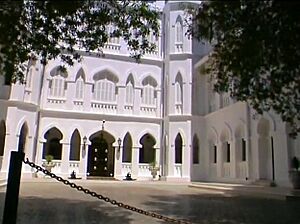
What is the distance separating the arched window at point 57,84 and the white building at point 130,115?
73 millimetres

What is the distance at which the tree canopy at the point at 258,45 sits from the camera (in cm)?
487

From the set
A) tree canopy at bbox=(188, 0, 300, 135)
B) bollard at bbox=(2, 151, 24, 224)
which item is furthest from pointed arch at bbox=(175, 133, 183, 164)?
bollard at bbox=(2, 151, 24, 224)

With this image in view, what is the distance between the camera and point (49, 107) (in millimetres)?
26469

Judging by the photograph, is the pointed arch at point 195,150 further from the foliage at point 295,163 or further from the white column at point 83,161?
the foliage at point 295,163

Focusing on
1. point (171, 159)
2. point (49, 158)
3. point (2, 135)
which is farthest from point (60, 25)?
point (171, 159)

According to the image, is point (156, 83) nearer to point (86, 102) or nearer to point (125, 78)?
point (125, 78)

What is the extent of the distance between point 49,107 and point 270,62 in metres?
23.2

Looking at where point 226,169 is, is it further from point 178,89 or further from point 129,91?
point 129,91

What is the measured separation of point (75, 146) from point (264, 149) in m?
14.5

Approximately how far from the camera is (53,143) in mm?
27703

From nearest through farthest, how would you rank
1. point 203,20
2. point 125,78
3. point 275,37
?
point 275,37 → point 203,20 → point 125,78

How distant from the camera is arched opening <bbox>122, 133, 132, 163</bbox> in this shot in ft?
94.0

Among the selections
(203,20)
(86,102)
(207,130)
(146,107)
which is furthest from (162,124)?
(203,20)

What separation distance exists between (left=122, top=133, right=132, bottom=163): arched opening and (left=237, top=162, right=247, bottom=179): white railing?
958 centimetres
